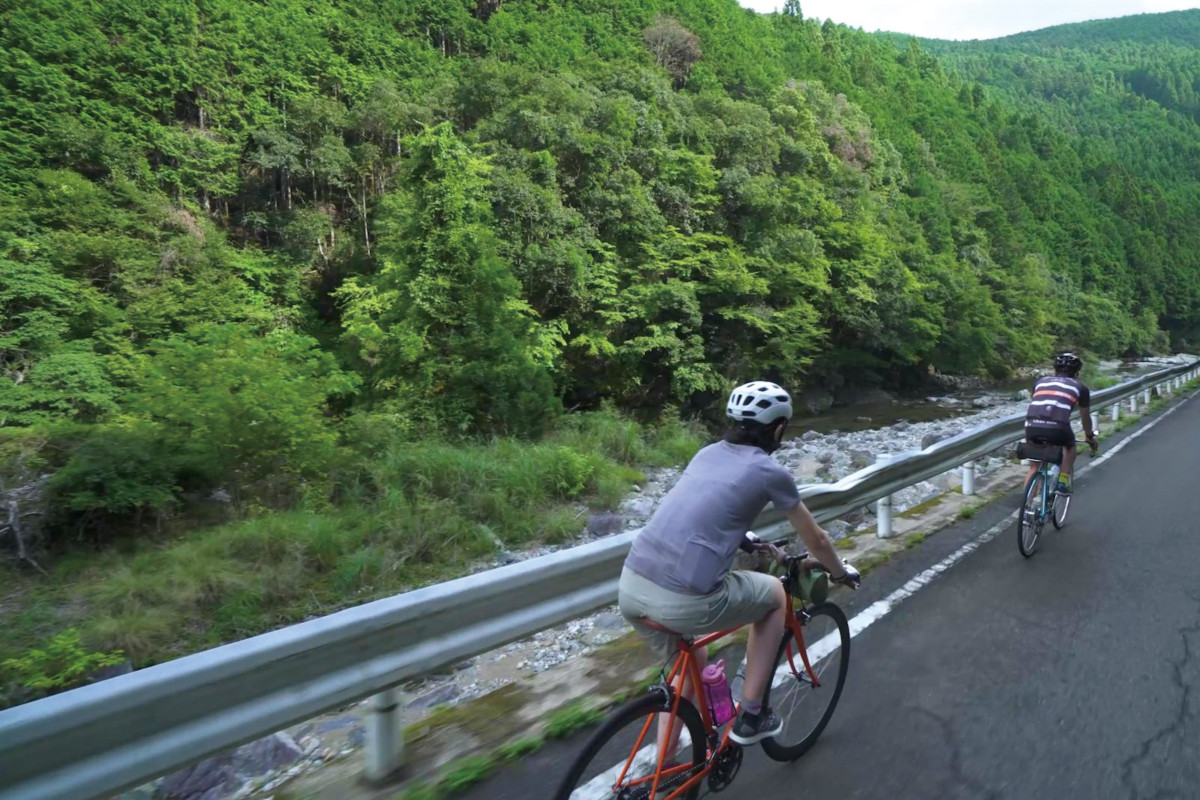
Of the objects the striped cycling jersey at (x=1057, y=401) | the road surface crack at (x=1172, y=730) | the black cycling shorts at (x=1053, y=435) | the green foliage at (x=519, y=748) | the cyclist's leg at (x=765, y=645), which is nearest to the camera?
the cyclist's leg at (x=765, y=645)

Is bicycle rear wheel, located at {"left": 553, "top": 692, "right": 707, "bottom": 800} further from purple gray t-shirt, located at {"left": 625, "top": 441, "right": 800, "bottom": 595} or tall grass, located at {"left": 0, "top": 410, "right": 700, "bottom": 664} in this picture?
tall grass, located at {"left": 0, "top": 410, "right": 700, "bottom": 664}

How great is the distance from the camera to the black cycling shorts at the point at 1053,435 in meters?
6.43

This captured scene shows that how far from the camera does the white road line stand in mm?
2539

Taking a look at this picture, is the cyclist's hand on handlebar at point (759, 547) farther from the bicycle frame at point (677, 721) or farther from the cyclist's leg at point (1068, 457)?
the cyclist's leg at point (1068, 457)

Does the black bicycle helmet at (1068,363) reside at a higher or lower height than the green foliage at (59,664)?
higher

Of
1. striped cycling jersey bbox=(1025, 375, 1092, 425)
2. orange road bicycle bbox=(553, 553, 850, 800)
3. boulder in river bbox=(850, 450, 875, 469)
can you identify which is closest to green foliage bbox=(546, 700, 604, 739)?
orange road bicycle bbox=(553, 553, 850, 800)

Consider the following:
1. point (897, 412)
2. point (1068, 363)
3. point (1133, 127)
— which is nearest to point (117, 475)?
point (1068, 363)

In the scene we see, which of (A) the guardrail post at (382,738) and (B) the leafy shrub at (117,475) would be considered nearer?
(A) the guardrail post at (382,738)

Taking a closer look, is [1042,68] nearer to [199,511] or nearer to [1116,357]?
[1116,357]

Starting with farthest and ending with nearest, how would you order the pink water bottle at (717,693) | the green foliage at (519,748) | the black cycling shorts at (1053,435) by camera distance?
the black cycling shorts at (1053,435), the green foliage at (519,748), the pink water bottle at (717,693)

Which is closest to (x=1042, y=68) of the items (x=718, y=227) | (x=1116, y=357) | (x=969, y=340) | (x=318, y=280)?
(x=1116, y=357)

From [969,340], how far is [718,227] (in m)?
16.3

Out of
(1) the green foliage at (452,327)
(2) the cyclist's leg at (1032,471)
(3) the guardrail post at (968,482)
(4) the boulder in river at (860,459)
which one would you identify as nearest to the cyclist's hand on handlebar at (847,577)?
(2) the cyclist's leg at (1032,471)

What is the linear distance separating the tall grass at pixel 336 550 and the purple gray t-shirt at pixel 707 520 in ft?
19.3
